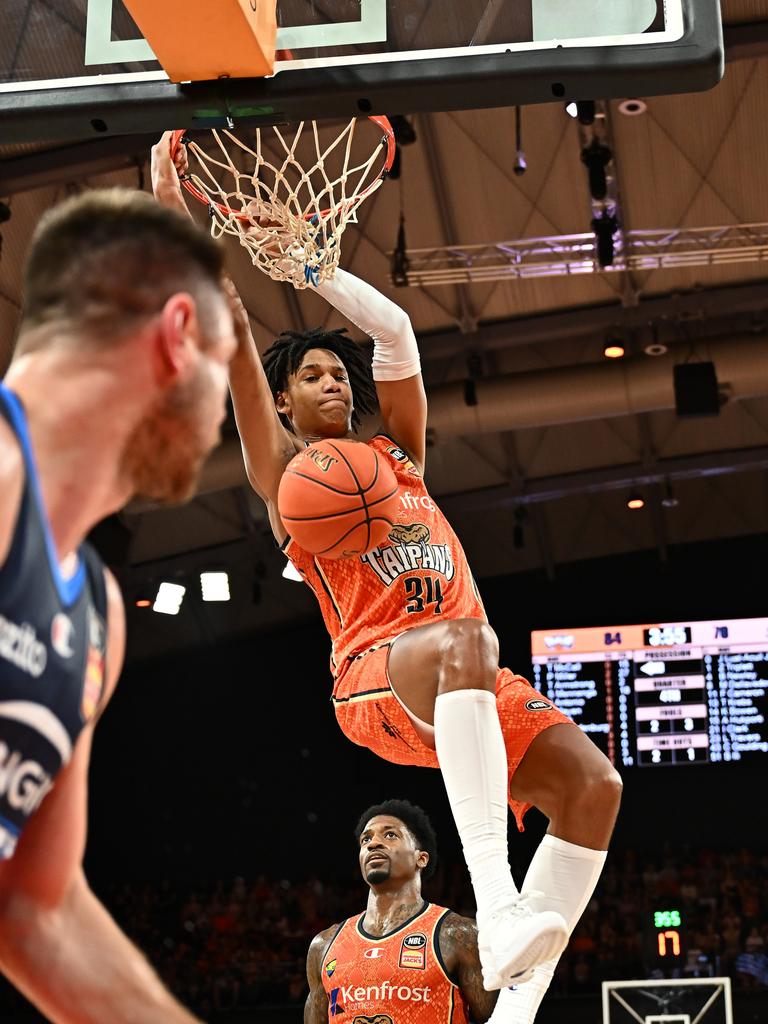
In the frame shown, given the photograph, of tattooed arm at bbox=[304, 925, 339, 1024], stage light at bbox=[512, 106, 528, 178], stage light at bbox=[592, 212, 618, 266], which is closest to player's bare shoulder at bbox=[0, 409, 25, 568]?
tattooed arm at bbox=[304, 925, 339, 1024]

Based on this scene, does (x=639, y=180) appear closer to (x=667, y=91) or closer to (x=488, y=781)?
(x=667, y=91)

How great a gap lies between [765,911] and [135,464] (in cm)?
1542

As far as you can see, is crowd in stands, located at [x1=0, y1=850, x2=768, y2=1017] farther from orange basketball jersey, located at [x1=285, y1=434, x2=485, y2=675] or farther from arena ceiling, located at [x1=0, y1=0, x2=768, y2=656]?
orange basketball jersey, located at [x1=285, y1=434, x2=485, y2=675]

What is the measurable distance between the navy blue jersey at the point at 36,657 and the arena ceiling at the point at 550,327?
904cm

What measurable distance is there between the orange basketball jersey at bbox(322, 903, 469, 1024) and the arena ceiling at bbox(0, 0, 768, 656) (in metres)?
6.43

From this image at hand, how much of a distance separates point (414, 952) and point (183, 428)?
4851mm

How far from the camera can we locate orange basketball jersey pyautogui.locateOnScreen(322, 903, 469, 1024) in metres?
5.99

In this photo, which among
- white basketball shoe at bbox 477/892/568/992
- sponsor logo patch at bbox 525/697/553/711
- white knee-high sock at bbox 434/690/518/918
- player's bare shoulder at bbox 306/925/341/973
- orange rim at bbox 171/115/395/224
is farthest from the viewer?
player's bare shoulder at bbox 306/925/341/973

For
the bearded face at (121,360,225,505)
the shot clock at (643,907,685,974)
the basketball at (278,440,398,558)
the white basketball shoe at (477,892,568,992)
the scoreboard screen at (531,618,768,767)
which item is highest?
the scoreboard screen at (531,618,768,767)

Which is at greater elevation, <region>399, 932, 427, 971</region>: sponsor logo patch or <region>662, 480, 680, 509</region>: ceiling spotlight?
<region>662, 480, 680, 509</region>: ceiling spotlight

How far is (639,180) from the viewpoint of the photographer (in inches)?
466

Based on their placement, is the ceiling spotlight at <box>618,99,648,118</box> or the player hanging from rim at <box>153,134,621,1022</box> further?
the ceiling spotlight at <box>618,99,648,118</box>

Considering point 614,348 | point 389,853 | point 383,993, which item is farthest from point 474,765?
point 614,348

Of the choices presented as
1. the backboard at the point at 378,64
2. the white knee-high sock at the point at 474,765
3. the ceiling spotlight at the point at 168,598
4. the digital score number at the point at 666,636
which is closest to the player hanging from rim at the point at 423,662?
the white knee-high sock at the point at 474,765
